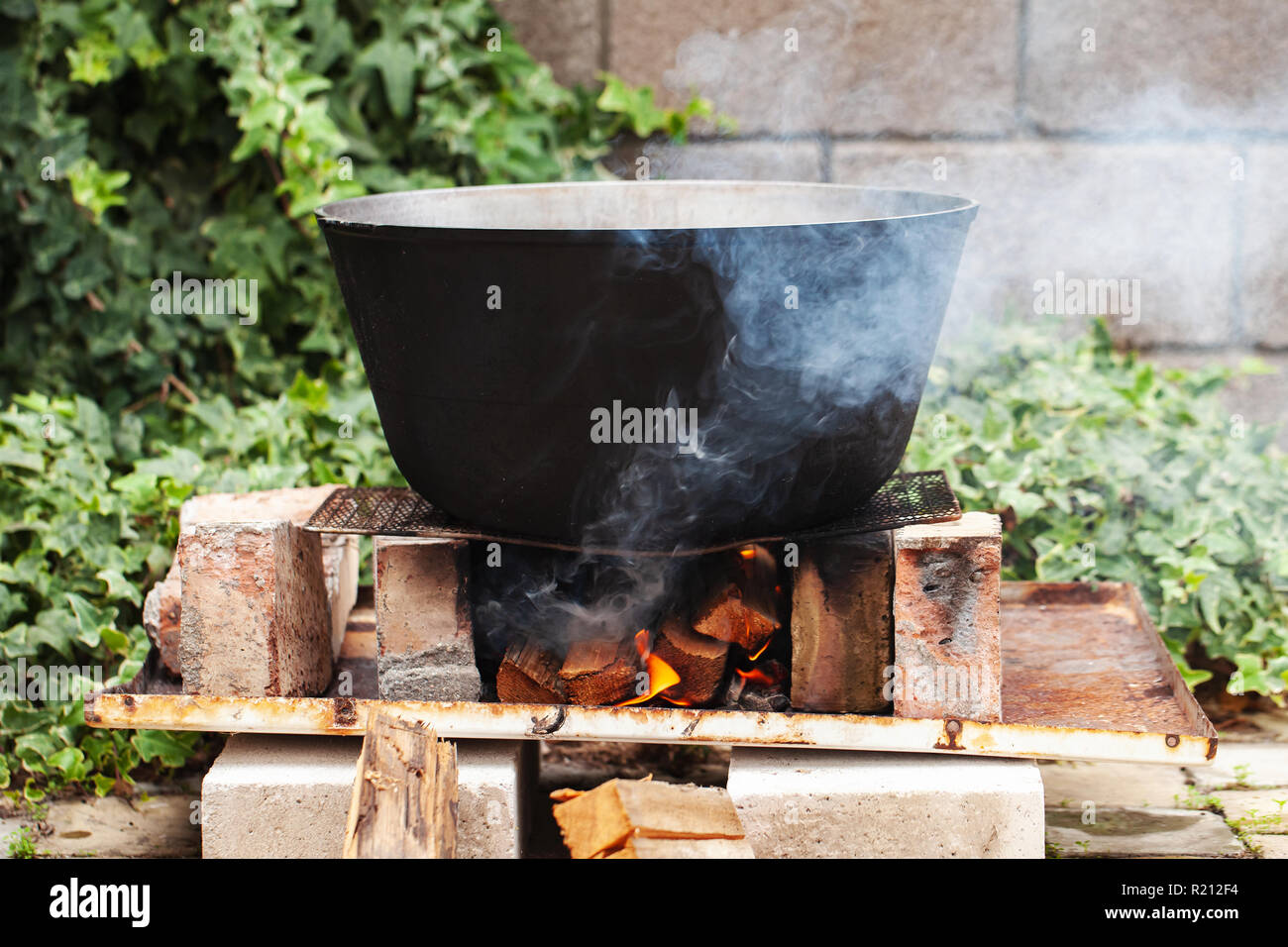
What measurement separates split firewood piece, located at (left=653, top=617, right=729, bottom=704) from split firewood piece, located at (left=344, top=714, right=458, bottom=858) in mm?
396

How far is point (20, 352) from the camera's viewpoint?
3.41 m

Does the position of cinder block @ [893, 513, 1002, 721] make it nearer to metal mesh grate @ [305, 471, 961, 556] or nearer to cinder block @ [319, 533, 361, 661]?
metal mesh grate @ [305, 471, 961, 556]

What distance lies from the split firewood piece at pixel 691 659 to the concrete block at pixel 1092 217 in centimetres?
195

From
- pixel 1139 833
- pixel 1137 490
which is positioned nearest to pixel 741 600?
pixel 1139 833

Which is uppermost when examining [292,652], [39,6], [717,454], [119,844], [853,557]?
[39,6]

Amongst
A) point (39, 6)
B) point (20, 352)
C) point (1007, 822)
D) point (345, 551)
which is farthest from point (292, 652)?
point (39, 6)

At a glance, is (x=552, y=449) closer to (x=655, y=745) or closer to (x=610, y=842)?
(x=610, y=842)

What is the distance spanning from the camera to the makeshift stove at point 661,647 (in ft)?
6.26

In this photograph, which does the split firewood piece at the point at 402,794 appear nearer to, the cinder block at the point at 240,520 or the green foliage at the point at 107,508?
the cinder block at the point at 240,520

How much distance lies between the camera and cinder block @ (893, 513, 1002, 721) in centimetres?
190

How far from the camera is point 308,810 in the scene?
195cm

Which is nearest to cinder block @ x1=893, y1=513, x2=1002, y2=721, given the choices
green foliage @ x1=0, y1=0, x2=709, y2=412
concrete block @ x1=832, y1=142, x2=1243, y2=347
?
concrete block @ x1=832, y1=142, x2=1243, y2=347

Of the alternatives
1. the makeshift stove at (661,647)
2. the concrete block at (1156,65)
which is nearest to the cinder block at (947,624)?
the makeshift stove at (661,647)

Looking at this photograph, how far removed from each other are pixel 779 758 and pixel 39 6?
9.34 ft
